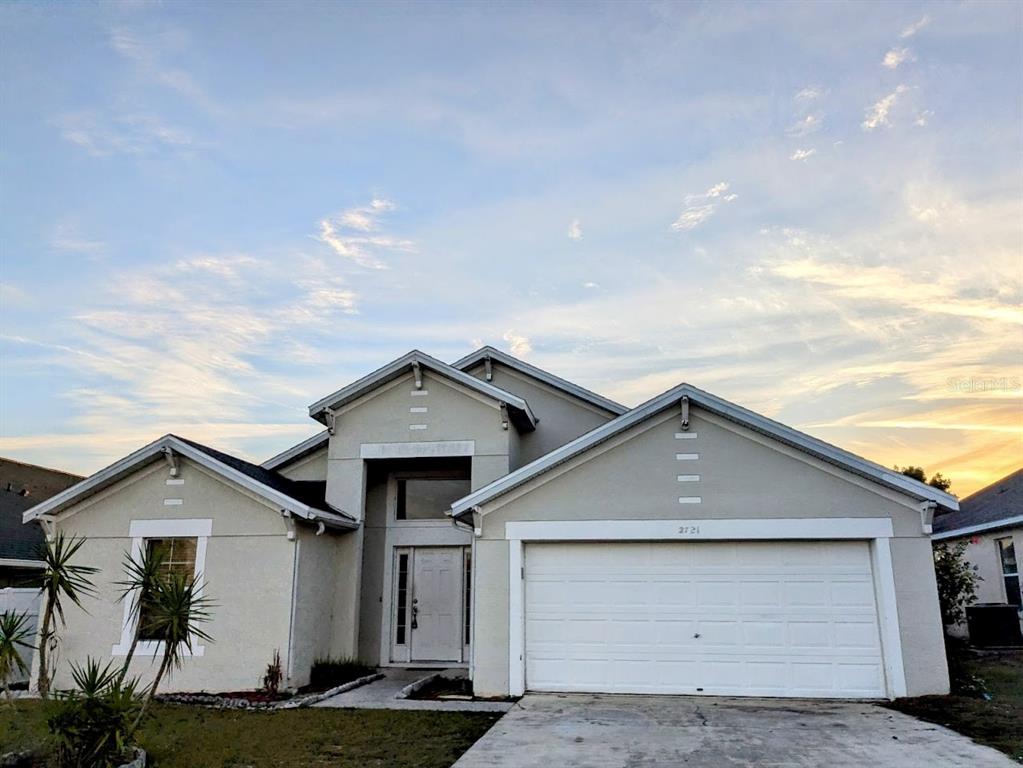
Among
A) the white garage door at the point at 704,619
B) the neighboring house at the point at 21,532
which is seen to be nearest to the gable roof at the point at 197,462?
the neighboring house at the point at 21,532

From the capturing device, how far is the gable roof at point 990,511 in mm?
16500

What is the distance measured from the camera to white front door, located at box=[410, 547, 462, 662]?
15141 mm

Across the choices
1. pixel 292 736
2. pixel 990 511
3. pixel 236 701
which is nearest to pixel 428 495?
pixel 236 701

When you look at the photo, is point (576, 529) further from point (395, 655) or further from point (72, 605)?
point (72, 605)

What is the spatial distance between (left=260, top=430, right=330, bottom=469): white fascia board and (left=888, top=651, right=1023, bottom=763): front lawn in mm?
11738

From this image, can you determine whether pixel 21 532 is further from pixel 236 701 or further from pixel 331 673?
pixel 236 701

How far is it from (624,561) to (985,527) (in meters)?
10.7

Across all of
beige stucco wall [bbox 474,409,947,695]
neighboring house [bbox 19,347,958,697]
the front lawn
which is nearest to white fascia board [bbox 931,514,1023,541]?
the front lawn

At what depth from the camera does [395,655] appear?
15047 mm

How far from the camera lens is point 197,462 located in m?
13.0

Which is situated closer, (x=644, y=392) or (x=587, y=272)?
(x=587, y=272)

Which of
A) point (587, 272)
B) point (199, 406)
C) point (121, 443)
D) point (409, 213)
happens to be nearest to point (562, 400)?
point (587, 272)

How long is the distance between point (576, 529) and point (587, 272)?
5.93 m

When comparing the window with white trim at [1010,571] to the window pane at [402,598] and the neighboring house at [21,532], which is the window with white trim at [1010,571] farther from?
the neighboring house at [21,532]
